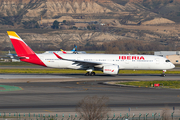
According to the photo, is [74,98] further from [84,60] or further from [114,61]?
[114,61]

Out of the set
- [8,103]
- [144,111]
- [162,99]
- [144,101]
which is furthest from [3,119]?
[162,99]

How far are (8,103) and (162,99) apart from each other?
1554cm

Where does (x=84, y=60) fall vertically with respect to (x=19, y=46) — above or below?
below

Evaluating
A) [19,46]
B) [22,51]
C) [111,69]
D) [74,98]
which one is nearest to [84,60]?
[111,69]

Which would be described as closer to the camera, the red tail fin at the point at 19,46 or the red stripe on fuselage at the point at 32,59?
the red stripe on fuselage at the point at 32,59

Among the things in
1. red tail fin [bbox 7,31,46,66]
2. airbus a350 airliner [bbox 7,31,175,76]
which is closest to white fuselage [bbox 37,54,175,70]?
airbus a350 airliner [bbox 7,31,175,76]

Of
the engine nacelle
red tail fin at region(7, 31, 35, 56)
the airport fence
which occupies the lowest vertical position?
the engine nacelle

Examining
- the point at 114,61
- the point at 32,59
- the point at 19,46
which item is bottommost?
the point at 114,61

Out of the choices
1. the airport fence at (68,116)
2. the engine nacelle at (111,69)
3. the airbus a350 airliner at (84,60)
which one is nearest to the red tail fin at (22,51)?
the airbus a350 airliner at (84,60)

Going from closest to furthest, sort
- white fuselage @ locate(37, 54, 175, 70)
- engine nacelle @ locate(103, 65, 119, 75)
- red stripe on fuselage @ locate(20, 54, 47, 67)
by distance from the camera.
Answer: engine nacelle @ locate(103, 65, 119, 75)
red stripe on fuselage @ locate(20, 54, 47, 67)
white fuselage @ locate(37, 54, 175, 70)

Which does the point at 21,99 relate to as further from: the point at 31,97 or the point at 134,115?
the point at 134,115

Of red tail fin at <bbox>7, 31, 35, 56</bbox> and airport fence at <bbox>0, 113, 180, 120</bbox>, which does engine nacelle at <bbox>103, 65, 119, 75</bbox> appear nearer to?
red tail fin at <bbox>7, 31, 35, 56</bbox>

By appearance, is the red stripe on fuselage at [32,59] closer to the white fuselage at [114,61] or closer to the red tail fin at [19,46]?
the white fuselage at [114,61]

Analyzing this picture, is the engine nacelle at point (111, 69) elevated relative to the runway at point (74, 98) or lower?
lower
